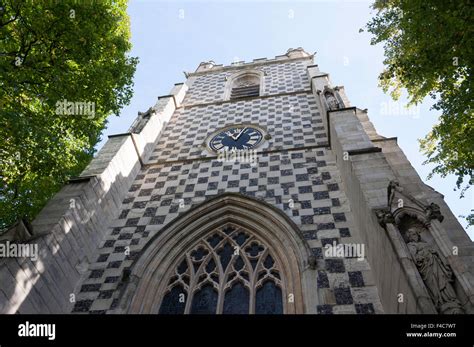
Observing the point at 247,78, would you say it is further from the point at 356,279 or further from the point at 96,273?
the point at 356,279

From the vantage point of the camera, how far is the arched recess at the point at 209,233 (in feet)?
24.4

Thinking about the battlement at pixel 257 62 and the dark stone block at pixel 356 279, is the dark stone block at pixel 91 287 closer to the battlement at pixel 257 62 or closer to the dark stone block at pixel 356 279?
the dark stone block at pixel 356 279

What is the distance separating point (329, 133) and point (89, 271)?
7.51 metres

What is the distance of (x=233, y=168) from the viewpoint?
11.6 m

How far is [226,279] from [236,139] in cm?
639

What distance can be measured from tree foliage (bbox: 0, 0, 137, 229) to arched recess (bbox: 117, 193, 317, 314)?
2722 mm

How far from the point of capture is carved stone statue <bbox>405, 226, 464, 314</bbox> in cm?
489

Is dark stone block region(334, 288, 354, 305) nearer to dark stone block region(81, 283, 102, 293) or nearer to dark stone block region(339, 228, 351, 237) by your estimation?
dark stone block region(339, 228, 351, 237)

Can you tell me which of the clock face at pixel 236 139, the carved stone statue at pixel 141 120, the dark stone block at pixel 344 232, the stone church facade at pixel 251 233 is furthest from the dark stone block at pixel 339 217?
the carved stone statue at pixel 141 120

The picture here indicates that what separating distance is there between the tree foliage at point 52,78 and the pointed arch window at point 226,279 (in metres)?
3.42

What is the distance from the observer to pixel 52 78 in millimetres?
8156

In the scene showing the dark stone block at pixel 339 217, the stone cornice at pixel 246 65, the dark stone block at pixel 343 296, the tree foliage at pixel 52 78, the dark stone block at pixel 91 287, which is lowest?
the dark stone block at pixel 343 296

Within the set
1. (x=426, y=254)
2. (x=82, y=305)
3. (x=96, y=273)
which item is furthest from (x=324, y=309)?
(x=96, y=273)
